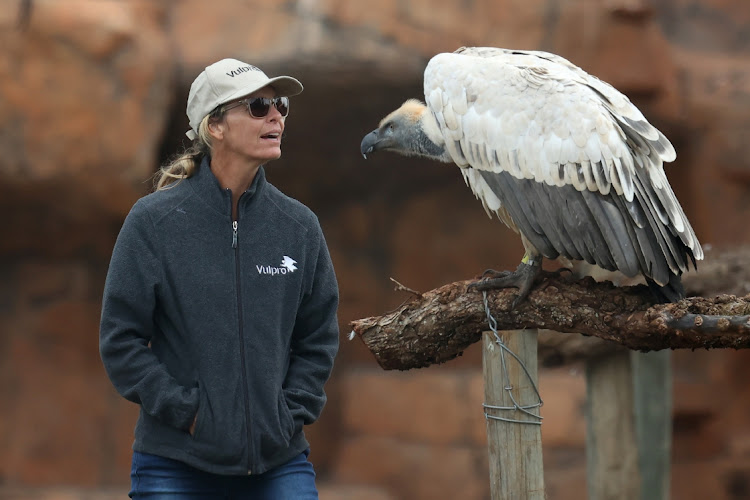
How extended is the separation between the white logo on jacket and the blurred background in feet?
15.8

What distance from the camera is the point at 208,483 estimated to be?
268 centimetres

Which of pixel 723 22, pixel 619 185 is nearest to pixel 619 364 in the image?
pixel 619 185

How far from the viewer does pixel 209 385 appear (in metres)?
2.62

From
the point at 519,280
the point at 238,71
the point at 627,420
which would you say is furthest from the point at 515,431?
the point at 627,420

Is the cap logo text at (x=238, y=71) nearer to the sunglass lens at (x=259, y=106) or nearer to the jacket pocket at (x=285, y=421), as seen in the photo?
the sunglass lens at (x=259, y=106)

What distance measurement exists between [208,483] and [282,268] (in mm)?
629

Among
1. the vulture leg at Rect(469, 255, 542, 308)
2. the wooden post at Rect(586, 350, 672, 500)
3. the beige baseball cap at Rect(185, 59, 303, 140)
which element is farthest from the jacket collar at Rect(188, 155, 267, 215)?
the wooden post at Rect(586, 350, 672, 500)

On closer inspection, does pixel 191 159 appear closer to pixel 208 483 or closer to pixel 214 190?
pixel 214 190

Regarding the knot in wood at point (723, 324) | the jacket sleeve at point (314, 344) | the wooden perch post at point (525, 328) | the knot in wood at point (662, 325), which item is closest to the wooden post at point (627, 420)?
the wooden perch post at point (525, 328)

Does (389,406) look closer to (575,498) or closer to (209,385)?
(575,498)

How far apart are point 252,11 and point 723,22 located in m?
3.98

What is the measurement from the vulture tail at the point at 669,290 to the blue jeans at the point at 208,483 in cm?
143

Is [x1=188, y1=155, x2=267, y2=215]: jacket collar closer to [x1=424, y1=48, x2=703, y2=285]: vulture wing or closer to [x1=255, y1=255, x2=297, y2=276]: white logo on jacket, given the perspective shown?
[x1=255, y1=255, x2=297, y2=276]: white logo on jacket

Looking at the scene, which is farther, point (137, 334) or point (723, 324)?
point (723, 324)
